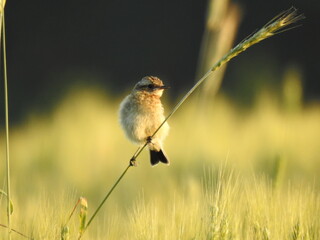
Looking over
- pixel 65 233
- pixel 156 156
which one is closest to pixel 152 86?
pixel 156 156

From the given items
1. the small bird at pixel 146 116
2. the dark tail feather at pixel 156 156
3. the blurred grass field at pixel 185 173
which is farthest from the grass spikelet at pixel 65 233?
the dark tail feather at pixel 156 156

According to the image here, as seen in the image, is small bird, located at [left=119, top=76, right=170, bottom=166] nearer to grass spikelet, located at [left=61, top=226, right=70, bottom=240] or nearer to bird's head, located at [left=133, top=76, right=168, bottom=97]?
bird's head, located at [left=133, top=76, right=168, bottom=97]

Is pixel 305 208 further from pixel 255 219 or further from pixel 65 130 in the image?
pixel 65 130

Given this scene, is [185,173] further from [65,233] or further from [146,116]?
[65,233]

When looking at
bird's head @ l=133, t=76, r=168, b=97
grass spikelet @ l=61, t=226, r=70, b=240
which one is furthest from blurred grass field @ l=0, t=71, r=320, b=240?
bird's head @ l=133, t=76, r=168, b=97

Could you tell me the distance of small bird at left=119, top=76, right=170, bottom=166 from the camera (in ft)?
8.84

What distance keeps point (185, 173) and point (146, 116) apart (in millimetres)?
835

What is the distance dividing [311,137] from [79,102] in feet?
7.50

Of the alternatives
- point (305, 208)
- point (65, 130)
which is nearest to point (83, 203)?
point (305, 208)

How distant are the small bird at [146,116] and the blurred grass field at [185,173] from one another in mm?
125

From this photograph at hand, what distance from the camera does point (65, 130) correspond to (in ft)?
22.6

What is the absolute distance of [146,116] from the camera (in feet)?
9.05

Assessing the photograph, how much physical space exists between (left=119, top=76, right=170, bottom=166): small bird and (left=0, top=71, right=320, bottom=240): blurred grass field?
125 millimetres

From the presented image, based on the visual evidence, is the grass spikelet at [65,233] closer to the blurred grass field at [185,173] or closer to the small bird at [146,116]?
the blurred grass field at [185,173]
